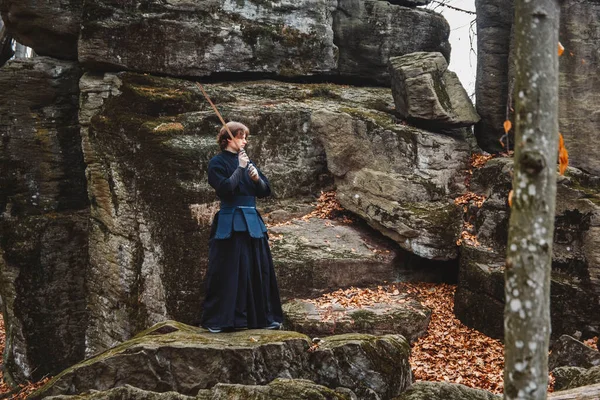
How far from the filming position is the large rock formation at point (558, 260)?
7.58 metres

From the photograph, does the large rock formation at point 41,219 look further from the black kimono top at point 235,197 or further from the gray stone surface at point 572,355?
the gray stone surface at point 572,355

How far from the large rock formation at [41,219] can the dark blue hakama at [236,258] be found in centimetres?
577

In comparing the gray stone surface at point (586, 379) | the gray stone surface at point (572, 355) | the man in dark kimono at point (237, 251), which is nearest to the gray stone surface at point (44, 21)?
the man in dark kimono at point (237, 251)

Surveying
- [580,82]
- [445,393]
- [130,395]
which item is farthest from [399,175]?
[130,395]

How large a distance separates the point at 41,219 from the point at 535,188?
32.9ft

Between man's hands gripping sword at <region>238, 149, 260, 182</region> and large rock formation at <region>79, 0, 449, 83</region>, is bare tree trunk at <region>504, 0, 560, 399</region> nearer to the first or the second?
man's hands gripping sword at <region>238, 149, 260, 182</region>

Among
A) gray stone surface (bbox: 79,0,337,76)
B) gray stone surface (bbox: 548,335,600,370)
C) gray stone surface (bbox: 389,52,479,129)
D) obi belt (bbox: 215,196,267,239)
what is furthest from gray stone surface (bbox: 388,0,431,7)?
gray stone surface (bbox: 548,335,600,370)

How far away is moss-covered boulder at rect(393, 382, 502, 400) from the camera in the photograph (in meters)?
4.44

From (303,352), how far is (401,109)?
6615 mm

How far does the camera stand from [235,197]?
6301 mm

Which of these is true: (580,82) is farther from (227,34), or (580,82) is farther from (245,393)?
(245,393)

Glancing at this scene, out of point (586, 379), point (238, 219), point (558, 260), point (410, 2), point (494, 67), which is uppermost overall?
point (410, 2)

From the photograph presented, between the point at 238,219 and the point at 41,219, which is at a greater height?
the point at 238,219

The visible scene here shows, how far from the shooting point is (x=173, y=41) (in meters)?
10.6
